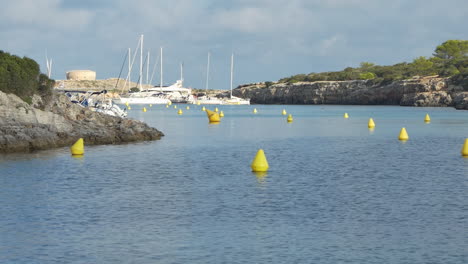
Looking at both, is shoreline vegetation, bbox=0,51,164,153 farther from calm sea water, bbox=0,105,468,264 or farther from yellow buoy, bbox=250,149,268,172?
yellow buoy, bbox=250,149,268,172

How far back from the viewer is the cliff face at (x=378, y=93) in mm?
140375

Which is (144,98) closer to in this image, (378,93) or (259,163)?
(378,93)

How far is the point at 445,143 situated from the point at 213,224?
31.6 meters

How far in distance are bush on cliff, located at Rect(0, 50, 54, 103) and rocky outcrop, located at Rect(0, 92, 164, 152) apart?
4.15 ft

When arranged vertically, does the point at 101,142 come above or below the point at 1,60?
below

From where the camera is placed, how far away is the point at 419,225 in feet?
60.0

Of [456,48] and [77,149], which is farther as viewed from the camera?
[456,48]

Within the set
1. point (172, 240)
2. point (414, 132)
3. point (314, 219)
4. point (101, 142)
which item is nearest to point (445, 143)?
A: point (414, 132)

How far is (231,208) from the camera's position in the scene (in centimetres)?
2100

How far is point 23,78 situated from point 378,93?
126 metres

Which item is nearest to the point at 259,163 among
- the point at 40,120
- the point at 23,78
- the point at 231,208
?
the point at 231,208

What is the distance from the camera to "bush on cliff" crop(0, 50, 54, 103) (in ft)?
158

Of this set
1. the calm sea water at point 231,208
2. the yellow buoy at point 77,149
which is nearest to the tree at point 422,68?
the calm sea water at point 231,208

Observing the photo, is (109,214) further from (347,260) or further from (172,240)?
(347,260)
